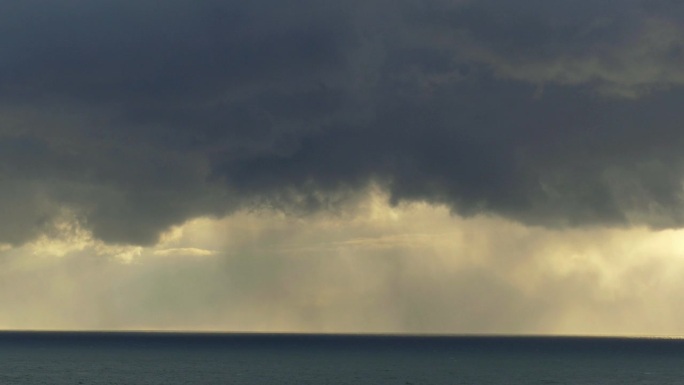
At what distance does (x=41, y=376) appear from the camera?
176500 mm

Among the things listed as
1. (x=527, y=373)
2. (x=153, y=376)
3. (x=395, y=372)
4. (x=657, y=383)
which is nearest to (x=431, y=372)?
(x=395, y=372)

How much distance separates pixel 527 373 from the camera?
19512cm

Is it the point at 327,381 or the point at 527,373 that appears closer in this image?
the point at 327,381

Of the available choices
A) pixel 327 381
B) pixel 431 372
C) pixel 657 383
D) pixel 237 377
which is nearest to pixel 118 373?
pixel 237 377

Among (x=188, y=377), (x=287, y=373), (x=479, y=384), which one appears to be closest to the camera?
(x=479, y=384)

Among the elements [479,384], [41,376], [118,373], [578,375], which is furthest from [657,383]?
[41,376]

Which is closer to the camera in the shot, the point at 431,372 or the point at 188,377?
the point at 188,377

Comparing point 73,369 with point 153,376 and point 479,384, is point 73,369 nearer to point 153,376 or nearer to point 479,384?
point 153,376

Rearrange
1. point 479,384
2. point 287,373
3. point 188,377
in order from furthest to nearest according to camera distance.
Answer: point 287,373 → point 188,377 → point 479,384

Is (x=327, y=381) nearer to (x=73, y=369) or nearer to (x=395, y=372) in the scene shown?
(x=395, y=372)

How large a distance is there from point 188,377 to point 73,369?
3867 cm

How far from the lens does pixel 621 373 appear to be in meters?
198

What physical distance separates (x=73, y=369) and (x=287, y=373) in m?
50.8

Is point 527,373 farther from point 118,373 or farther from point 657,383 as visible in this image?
point 118,373
